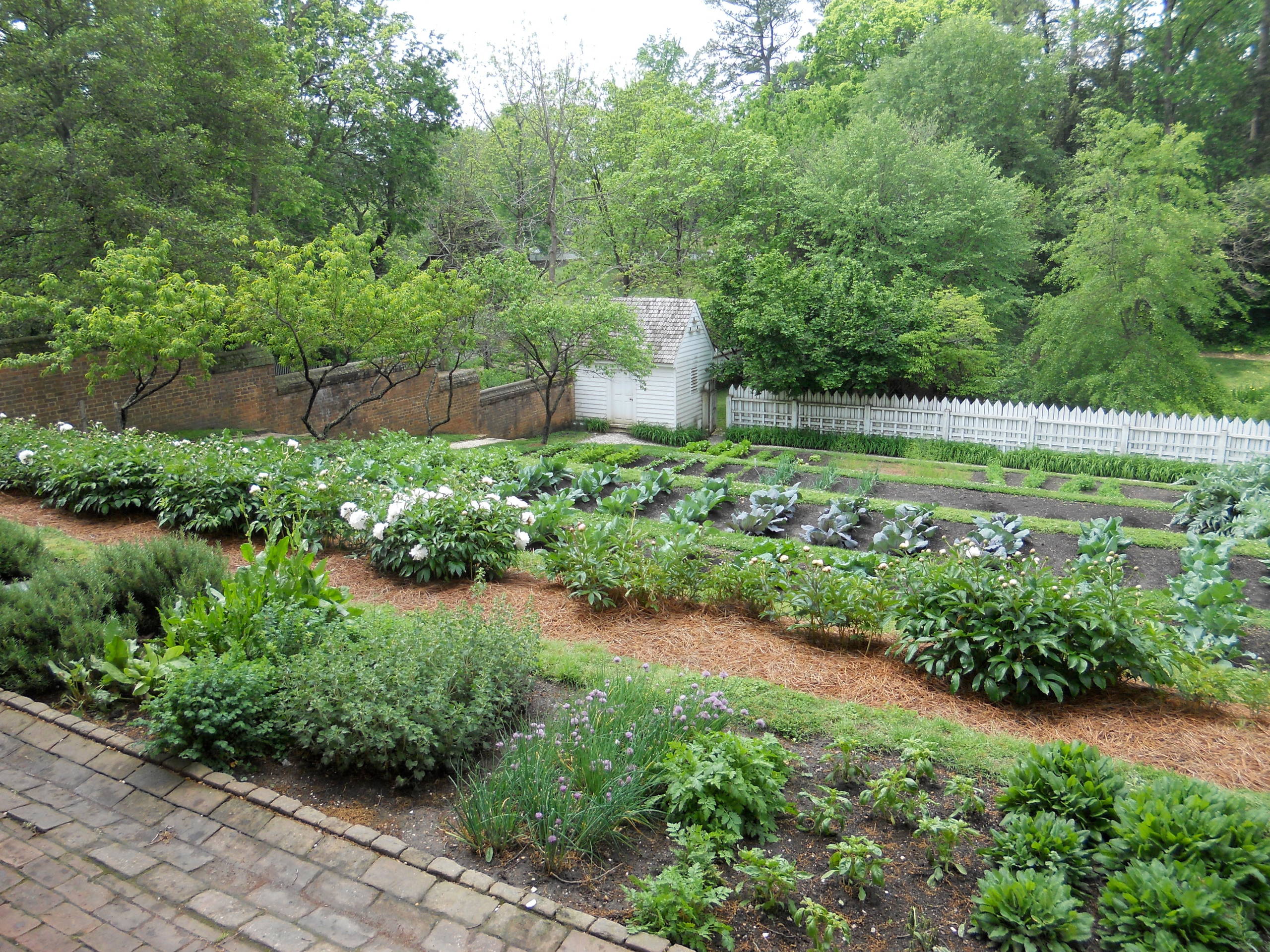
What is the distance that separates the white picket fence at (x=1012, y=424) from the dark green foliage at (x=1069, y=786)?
16228mm

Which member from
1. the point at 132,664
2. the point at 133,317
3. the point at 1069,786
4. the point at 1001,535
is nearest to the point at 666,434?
the point at 1001,535

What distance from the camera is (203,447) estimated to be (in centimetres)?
932

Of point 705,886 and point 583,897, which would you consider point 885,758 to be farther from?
point 583,897

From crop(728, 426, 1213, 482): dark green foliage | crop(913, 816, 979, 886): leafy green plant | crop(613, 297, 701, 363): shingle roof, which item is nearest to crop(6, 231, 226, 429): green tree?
crop(613, 297, 701, 363): shingle roof

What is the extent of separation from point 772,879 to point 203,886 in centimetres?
238

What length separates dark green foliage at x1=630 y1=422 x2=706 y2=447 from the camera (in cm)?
2120

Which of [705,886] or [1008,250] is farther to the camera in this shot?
[1008,250]

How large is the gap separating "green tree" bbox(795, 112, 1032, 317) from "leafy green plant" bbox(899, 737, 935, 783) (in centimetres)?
1999

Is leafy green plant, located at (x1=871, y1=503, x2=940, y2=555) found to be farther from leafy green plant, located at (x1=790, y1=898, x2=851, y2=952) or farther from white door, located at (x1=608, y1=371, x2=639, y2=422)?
white door, located at (x1=608, y1=371, x2=639, y2=422)

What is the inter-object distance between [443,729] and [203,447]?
675 cm

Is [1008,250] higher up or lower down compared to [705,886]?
higher up

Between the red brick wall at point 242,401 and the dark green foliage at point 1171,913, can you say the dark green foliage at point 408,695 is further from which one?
the red brick wall at point 242,401

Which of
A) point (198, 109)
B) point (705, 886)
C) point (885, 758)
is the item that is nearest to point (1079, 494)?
point (885, 758)

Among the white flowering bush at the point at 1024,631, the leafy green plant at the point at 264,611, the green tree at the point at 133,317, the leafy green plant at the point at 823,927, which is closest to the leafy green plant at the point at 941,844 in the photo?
the leafy green plant at the point at 823,927
